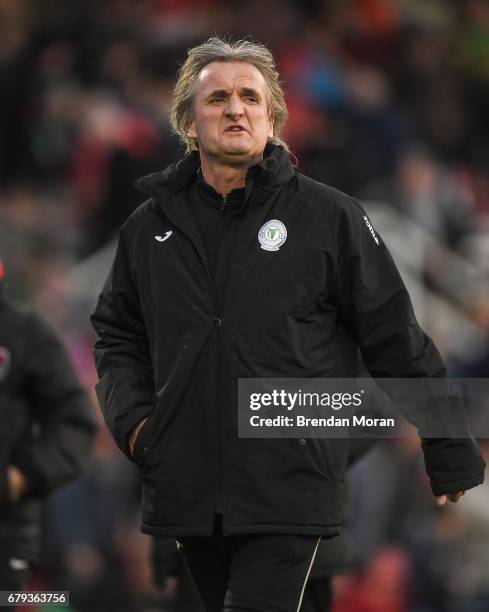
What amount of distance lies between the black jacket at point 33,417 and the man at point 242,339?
1283mm

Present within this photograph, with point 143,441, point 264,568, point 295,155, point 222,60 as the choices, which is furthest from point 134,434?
point 295,155

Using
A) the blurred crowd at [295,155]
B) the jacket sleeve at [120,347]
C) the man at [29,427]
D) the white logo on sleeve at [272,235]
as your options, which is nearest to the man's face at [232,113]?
the white logo on sleeve at [272,235]

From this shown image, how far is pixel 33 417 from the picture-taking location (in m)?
6.17

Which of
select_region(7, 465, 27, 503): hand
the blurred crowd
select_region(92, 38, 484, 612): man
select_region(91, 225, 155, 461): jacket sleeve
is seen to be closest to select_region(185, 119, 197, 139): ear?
select_region(92, 38, 484, 612): man

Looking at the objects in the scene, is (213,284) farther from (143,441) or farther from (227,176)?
(143,441)

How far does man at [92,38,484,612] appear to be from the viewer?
4344mm

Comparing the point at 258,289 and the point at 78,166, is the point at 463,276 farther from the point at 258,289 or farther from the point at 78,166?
the point at 258,289

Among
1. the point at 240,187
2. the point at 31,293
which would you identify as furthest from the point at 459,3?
the point at 240,187

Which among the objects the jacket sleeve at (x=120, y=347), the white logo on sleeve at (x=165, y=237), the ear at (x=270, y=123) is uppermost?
the ear at (x=270, y=123)

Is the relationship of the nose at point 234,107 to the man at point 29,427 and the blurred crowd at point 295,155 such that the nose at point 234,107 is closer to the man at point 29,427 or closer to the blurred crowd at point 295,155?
the man at point 29,427

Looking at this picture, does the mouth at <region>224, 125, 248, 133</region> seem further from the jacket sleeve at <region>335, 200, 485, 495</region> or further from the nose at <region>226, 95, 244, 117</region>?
the jacket sleeve at <region>335, 200, 485, 495</region>

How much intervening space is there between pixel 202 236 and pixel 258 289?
11.0 inches

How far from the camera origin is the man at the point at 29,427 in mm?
5875

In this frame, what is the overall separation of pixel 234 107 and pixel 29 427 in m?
2.03
